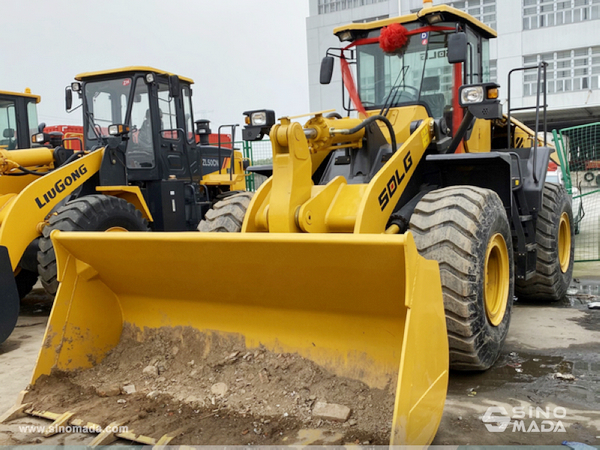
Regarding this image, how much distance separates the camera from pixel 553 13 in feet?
81.7

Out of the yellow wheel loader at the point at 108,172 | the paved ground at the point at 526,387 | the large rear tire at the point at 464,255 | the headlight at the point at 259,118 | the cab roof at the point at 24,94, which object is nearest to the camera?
the paved ground at the point at 526,387

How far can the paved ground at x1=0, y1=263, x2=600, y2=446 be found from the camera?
313cm

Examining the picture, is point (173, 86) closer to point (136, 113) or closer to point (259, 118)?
point (136, 113)

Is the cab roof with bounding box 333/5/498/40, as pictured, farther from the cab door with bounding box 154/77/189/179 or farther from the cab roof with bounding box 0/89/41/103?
the cab roof with bounding box 0/89/41/103

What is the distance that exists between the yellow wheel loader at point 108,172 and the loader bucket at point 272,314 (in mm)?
2376

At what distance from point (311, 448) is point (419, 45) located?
3.74m

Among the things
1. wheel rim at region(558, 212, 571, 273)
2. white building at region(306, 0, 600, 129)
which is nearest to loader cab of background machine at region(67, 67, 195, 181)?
wheel rim at region(558, 212, 571, 273)

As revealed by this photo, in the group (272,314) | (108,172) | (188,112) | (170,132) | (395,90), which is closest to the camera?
(272,314)

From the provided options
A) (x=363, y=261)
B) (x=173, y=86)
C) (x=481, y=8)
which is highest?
(x=481, y=8)

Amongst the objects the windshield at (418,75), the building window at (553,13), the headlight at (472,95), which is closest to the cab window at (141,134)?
the windshield at (418,75)

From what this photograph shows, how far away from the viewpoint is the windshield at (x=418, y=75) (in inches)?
201

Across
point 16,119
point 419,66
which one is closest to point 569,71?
point 419,66

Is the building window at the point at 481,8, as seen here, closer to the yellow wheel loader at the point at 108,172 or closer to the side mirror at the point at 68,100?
the yellow wheel loader at the point at 108,172

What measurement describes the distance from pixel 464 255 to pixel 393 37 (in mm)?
2450
